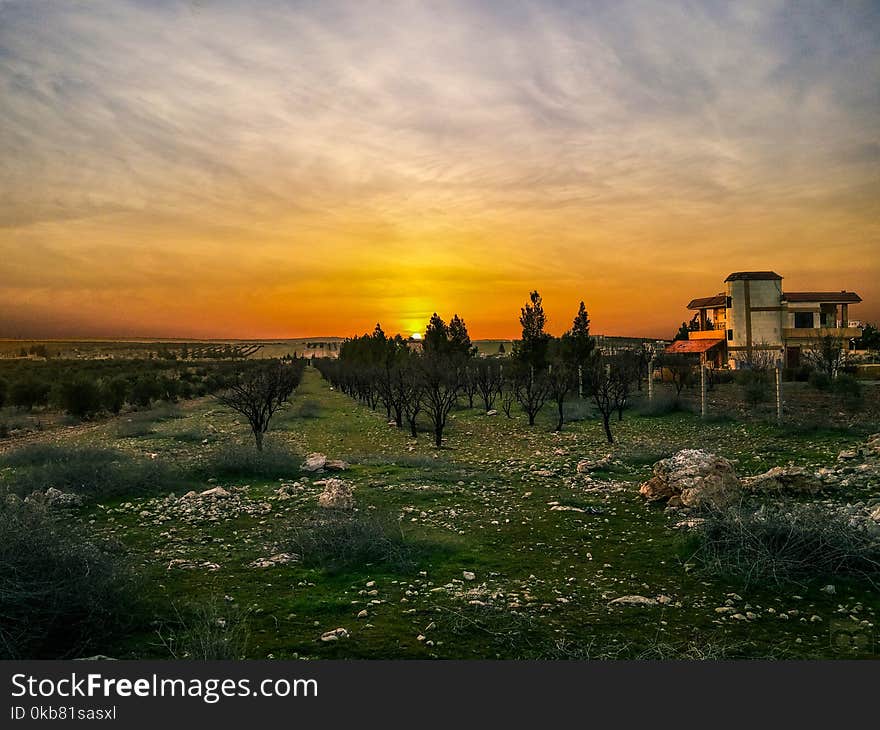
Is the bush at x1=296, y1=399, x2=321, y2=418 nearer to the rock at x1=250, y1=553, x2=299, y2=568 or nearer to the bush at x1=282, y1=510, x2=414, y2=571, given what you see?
the bush at x1=282, y1=510, x2=414, y2=571

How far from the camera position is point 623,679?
2984 mm

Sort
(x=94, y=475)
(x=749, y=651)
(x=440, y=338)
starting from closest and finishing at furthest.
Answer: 1. (x=749, y=651)
2. (x=94, y=475)
3. (x=440, y=338)

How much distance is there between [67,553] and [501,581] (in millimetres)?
3849

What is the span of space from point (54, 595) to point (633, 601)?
467 centimetres

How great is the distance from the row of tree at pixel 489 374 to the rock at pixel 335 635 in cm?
1379

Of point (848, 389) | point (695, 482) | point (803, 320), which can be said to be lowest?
point (695, 482)

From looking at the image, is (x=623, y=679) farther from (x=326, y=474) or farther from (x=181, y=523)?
(x=326, y=474)

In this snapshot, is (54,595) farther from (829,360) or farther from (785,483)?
(829,360)

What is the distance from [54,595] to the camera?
4.33m

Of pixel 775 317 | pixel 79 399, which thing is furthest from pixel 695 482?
pixel 775 317

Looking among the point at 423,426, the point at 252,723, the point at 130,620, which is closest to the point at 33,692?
the point at 252,723

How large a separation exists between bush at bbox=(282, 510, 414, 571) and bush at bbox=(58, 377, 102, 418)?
91.1ft

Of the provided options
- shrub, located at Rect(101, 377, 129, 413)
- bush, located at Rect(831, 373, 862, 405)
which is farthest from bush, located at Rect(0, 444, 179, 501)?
shrub, located at Rect(101, 377, 129, 413)

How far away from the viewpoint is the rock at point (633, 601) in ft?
16.3
